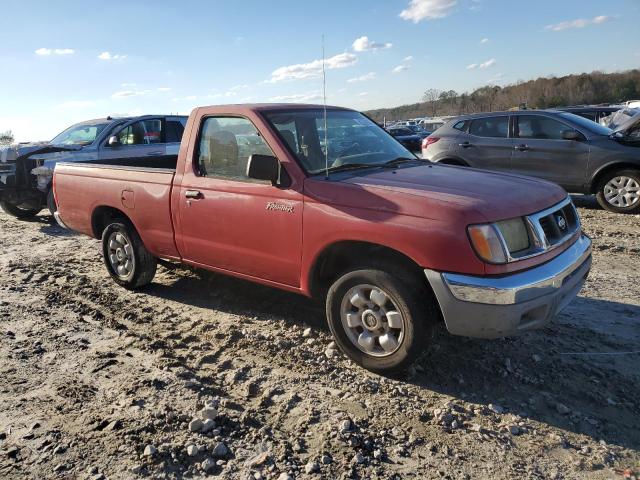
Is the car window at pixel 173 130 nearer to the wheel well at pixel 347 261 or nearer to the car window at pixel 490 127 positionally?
the car window at pixel 490 127

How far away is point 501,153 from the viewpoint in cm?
943

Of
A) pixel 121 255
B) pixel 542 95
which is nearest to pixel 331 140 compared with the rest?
pixel 121 255

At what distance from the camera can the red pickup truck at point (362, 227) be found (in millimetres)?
3080

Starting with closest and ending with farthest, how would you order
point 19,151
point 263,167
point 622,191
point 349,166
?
point 263,167, point 349,166, point 622,191, point 19,151

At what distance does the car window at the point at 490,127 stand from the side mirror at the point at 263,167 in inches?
276

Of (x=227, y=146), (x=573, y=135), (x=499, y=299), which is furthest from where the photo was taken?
(x=573, y=135)

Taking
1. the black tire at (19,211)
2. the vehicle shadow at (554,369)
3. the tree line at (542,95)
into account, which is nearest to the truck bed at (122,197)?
the vehicle shadow at (554,369)

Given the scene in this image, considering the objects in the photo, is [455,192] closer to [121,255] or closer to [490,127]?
[121,255]

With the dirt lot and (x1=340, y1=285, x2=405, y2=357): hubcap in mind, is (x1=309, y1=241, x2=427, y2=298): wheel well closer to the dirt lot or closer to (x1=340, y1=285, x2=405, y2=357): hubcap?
(x1=340, y1=285, x2=405, y2=357): hubcap

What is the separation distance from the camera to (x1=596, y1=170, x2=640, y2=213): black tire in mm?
8273

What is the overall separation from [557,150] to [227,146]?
22.0ft

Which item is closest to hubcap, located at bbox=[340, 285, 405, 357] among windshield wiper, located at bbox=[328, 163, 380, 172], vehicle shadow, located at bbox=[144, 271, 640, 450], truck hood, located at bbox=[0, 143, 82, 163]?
vehicle shadow, located at bbox=[144, 271, 640, 450]

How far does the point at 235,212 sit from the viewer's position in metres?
4.12

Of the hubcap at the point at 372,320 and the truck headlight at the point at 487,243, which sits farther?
the hubcap at the point at 372,320
